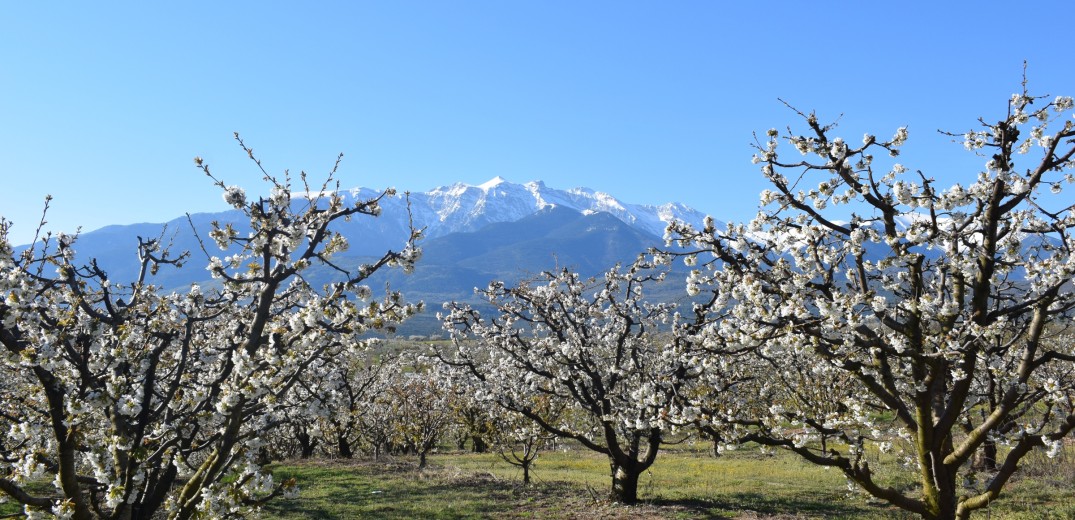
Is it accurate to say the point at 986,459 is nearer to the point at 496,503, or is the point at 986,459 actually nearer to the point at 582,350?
the point at 582,350

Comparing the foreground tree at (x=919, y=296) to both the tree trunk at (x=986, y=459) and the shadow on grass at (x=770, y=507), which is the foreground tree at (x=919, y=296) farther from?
the tree trunk at (x=986, y=459)

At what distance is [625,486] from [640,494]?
377cm

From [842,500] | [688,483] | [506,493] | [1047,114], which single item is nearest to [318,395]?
[1047,114]

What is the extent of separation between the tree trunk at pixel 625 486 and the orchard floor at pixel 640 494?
1.51 ft

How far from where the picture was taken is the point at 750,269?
31.0 feet

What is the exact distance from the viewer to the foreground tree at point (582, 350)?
18.7 m

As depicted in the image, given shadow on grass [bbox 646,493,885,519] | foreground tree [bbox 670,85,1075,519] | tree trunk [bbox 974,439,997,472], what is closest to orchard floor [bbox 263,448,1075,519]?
shadow on grass [bbox 646,493,885,519]

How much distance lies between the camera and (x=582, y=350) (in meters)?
18.3

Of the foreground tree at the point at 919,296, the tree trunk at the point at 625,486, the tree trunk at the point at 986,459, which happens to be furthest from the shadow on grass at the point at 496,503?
the foreground tree at the point at 919,296

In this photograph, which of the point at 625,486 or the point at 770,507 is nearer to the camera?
the point at 625,486

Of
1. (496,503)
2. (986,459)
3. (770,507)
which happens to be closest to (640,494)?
(770,507)

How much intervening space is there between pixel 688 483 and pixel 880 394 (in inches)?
889

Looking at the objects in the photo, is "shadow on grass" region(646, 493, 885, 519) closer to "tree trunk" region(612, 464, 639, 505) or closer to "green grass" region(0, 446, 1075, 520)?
"green grass" region(0, 446, 1075, 520)

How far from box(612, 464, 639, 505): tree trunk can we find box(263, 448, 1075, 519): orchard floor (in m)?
0.46
